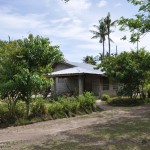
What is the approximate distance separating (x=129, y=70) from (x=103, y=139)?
13.3 meters

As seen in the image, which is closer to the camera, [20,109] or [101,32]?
[20,109]

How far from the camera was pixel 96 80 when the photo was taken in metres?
30.4

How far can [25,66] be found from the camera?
13.6 meters

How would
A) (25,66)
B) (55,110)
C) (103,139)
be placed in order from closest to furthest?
(103,139) < (25,66) < (55,110)

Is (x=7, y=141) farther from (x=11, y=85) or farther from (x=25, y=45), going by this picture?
(x=25, y=45)

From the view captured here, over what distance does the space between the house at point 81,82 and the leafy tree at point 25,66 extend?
12988 millimetres

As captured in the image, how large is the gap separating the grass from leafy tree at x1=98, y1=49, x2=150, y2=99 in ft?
33.6

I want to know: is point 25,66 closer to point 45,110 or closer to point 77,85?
point 45,110

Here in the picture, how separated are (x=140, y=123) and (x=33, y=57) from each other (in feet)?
18.8

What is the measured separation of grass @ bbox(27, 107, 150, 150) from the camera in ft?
27.0

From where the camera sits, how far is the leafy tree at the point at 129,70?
864 inches

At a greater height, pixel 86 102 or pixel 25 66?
pixel 25 66

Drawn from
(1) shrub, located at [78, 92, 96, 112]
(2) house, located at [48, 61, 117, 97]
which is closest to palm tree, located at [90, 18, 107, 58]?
(2) house, located at [48, 61, 117, 97]

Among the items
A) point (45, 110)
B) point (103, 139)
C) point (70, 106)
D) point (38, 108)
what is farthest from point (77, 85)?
point (103, 139)
